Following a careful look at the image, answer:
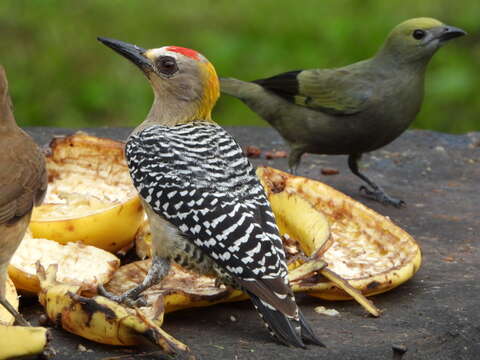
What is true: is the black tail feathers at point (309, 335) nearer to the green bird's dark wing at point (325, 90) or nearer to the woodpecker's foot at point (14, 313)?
the woodpecker's foot at point (14, 313)

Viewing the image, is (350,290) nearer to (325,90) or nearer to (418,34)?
(325,90)

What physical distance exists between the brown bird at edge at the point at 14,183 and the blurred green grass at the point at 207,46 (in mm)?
5096

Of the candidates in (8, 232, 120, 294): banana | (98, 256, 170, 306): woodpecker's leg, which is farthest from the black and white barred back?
(8, 232, 120, 294): banana

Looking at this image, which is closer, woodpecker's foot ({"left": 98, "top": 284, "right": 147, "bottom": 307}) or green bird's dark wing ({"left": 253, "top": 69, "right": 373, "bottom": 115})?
woodpecker's foot ({"left": 98, "top": 284, "right": 147, "bottom": 307})

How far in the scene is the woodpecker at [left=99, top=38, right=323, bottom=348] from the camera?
164 inches

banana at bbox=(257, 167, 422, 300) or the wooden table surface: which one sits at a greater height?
banana at bbox=(257, 167, 422, 300)

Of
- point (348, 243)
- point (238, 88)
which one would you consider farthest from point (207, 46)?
point (348, 243)

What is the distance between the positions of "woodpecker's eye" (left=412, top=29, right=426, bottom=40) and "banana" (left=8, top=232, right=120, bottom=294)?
306 centimetres

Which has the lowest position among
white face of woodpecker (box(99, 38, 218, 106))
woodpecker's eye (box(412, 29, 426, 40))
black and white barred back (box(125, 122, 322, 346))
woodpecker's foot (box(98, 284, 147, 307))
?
woodpecker's foot (box(98, 284, 147, 307))

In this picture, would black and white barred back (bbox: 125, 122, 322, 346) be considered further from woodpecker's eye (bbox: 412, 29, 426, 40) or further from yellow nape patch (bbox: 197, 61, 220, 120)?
woodpecker's eye (bbox: 412, 29, 426, 40)

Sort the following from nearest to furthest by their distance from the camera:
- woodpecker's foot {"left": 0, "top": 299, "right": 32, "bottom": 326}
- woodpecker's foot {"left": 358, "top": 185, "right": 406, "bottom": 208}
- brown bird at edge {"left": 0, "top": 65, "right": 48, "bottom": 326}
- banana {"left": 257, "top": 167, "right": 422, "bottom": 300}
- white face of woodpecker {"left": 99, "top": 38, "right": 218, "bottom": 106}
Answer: brown bird at edge {"left": 0, "top": 65, "right": 48, "bottom": 326}, woodpecker's foot {"left": 0, "top": 299, "right": 32, "bottom": 326}, banana {"left": 257, "top": 167, "right": 422, "bottom": 300}, white face of woodpecker {"left": 99, "top": 38, "right": 218, "bottom": 106}, woodpecker's foot {"left": 358, "top": 185, "right": 406, "bottom": 208}

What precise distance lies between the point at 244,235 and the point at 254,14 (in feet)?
23.6

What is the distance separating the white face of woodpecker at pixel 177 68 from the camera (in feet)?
16.4

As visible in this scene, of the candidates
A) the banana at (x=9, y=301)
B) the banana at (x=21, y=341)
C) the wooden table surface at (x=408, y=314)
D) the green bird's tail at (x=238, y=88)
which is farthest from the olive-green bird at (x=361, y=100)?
the banana at (x=21, y=341)
